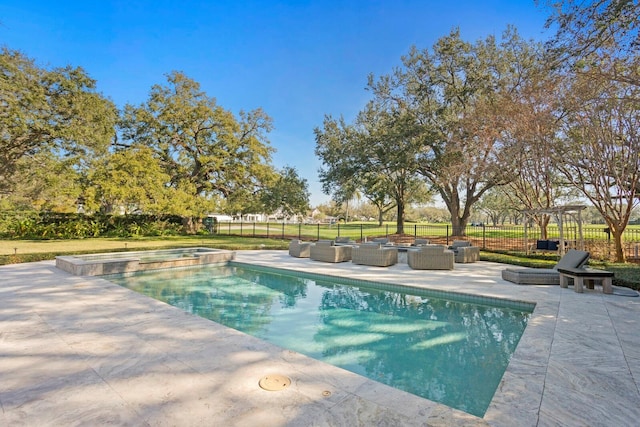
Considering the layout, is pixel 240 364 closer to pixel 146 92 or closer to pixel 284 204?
pixel 284 204

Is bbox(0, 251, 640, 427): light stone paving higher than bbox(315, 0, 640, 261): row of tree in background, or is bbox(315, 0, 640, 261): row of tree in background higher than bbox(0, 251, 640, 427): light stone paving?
bbox(315, 0, 640, 261): row of tree in background

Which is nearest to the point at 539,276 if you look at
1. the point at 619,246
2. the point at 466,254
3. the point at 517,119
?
the point at 466,254

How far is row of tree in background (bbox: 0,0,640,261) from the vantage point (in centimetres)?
905

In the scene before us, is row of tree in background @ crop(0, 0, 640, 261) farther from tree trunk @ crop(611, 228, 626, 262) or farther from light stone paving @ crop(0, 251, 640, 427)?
light stone paving @ crop(0, 251, 640, 427)

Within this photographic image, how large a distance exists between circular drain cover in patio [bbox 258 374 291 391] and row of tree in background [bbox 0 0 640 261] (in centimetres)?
679

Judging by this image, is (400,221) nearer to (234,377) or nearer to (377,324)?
(377,324)

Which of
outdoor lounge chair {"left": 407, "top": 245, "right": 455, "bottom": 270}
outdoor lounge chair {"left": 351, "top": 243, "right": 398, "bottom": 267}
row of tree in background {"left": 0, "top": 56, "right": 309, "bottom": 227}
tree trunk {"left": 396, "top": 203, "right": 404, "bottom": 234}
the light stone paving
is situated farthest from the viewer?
tree trunk {"left": 396, "top": 203, "right": 404, "bottom": 234}

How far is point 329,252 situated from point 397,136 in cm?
871

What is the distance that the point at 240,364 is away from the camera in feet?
9.41

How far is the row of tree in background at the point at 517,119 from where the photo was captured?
19.3 feet

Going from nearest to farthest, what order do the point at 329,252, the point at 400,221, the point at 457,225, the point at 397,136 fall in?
the point at 329,252
the point at 397,136
the point at 457,225
the point at 400,221

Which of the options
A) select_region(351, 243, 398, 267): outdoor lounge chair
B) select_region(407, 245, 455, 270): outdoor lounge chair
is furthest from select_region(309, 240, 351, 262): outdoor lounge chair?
select_region(407, 245, 455, 270): outdoor lounge chair

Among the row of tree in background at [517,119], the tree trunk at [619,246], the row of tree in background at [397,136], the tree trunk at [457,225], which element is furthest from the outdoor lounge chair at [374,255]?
the tree trunk at [457,225]

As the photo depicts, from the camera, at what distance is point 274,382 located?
2535mm
